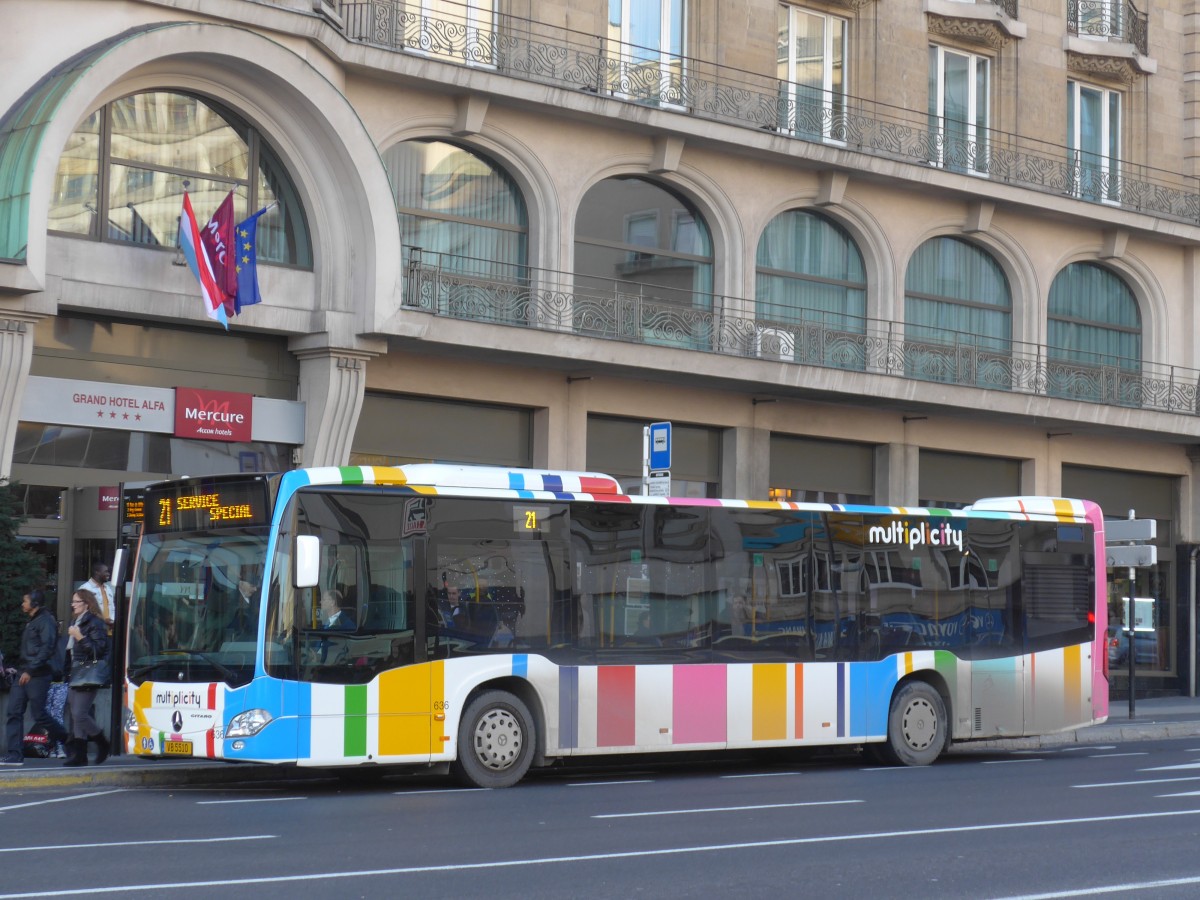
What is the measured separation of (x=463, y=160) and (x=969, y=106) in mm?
9841

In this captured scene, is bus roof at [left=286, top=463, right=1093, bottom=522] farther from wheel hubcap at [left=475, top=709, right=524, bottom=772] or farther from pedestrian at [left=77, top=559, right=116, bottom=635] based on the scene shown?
pedestrian at [left=77, top=559, right=116, bottom=635]

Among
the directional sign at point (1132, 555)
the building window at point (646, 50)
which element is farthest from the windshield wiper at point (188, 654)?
the directional sign at point (1132, 555)

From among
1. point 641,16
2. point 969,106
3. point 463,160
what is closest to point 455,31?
point 463,160

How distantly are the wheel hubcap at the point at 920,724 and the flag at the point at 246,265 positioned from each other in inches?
341

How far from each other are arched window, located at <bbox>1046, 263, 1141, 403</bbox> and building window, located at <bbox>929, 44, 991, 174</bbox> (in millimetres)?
3123

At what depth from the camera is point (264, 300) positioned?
69.5 ft

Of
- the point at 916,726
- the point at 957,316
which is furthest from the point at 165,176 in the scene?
the point at 957,316

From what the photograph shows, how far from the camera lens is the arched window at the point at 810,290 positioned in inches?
1026

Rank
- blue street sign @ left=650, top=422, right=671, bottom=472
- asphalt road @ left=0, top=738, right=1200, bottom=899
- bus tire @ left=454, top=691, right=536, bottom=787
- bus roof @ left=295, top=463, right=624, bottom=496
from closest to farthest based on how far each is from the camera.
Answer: asphalt road @ left=0, top=738, right=1200, bottom=899 → bus roof @ left=295, top=463, right=624, bottom=496 → bus tire @ left=454, top=691, right=536, bottom=787 → blue street sign @ left=650, top=422, right=671, bottom=472

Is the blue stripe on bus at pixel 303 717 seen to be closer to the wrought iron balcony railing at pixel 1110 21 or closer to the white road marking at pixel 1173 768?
the white road marking at pixel 1173 768

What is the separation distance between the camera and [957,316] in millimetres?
28984

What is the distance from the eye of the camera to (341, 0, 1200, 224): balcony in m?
22.8

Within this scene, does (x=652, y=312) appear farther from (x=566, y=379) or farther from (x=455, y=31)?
(x=455, y=31)

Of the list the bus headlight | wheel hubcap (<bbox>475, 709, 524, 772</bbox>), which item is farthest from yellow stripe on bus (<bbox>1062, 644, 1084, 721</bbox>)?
the bus headlight
